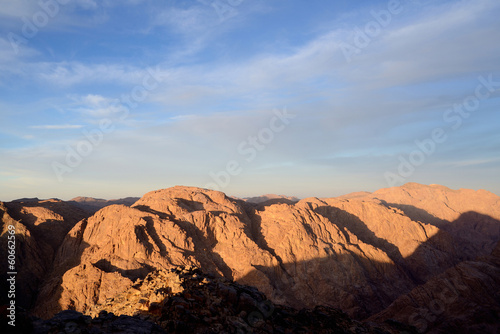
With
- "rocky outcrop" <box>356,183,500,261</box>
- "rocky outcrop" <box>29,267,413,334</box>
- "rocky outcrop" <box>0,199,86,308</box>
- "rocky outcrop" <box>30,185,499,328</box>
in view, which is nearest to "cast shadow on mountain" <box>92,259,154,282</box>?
"rocky outcrop" <box>30,185,499,328</box>

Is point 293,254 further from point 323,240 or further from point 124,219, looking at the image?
point 124,219

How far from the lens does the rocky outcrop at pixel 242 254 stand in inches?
1250

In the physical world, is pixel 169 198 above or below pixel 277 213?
above

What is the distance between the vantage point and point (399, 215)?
59.7m

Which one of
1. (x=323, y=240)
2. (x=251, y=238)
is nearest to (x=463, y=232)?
(x=323, y=240)

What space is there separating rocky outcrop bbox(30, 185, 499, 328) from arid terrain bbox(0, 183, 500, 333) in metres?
0.16

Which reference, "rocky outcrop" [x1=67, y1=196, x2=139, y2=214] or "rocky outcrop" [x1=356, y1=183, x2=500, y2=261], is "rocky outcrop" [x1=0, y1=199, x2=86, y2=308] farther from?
"rocky outcrop" [x1=356, y1=183, x2=500, y2=261]

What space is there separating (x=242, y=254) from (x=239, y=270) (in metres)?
2.34

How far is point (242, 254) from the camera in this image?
39.7 metres

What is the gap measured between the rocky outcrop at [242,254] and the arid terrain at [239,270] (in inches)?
6.5

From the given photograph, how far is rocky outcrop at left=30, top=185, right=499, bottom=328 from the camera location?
31.8 metres

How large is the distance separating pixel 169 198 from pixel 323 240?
82.3 ft

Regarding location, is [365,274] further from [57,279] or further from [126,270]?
[57,279]

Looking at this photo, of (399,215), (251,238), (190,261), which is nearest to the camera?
(190,261)
